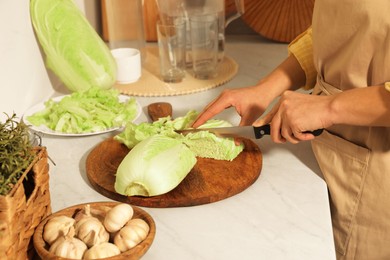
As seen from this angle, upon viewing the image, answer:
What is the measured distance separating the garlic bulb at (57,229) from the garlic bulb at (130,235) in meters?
0.07

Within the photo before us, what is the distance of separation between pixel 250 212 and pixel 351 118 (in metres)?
0.25

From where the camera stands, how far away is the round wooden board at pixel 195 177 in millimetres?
1104

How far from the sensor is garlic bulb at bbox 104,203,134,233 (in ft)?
3.00

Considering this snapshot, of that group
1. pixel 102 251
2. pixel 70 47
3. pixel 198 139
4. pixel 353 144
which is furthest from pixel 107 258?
pixel 70 47

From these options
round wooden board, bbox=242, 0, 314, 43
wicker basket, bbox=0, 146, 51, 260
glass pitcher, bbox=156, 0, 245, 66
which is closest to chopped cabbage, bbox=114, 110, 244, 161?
wicker basket, bbox=0, 146, 51, 260

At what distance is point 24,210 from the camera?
34.3 inches

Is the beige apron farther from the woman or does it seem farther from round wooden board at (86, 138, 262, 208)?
round wooden board at (86, 138, 262, 208)

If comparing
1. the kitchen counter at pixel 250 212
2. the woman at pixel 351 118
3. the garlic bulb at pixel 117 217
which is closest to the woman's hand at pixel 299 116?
the woman at pixel 351 118

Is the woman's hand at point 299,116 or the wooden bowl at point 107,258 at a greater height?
the woman's hand at point 299,116

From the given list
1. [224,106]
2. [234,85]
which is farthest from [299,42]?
[234,85]

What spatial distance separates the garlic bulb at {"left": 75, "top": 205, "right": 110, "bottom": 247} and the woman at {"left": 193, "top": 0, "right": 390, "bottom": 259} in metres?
0.43

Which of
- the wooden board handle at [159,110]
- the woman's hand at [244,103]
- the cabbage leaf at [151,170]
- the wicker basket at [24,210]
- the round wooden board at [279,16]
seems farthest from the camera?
the round wooden board at [279,16]

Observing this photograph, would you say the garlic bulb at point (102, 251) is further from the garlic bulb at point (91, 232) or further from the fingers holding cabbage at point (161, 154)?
the fingers holding cabbage at point (161, 154)

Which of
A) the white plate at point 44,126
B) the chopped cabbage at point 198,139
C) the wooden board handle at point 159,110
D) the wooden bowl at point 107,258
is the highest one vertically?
the wooden bowl at point 107,258
